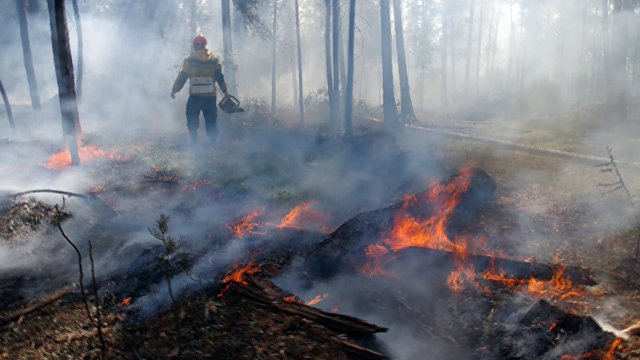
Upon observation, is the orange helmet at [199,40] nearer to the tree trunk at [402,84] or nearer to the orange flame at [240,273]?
the orange flame at [240,273]

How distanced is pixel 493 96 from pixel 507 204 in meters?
38.1

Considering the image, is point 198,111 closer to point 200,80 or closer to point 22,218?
point 200,80

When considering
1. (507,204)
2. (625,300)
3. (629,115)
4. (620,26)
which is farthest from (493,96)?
(625,300)

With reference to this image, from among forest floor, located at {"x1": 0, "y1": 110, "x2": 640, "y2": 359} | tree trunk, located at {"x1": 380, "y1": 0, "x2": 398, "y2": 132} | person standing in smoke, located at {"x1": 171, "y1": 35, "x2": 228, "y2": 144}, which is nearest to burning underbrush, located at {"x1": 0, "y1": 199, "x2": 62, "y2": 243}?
forest floor, located at {"x1": 0, "y1": 110, "x2": 640, "y2": 359}

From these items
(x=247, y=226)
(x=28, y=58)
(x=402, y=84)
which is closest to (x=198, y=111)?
(x=247, y=226)

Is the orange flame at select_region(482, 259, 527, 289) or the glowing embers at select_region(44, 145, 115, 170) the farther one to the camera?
the glowing embers at select_region(44, 145, 115, 170)

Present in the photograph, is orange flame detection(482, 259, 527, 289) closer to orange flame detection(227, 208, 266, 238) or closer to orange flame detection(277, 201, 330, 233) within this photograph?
orange flame detection(277, 201, 330, 233)

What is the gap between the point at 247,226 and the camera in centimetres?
688

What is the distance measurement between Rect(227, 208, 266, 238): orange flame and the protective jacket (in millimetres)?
4164

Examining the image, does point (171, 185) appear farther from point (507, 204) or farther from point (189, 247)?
point (507, 204)

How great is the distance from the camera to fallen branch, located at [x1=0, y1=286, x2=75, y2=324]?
4.24 meters

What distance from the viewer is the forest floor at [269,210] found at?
3.81 m

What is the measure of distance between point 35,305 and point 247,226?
310 cm

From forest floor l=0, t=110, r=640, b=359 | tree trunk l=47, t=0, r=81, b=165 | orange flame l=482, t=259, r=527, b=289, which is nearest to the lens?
forest floor l=0, t=110, r=640, b=359
